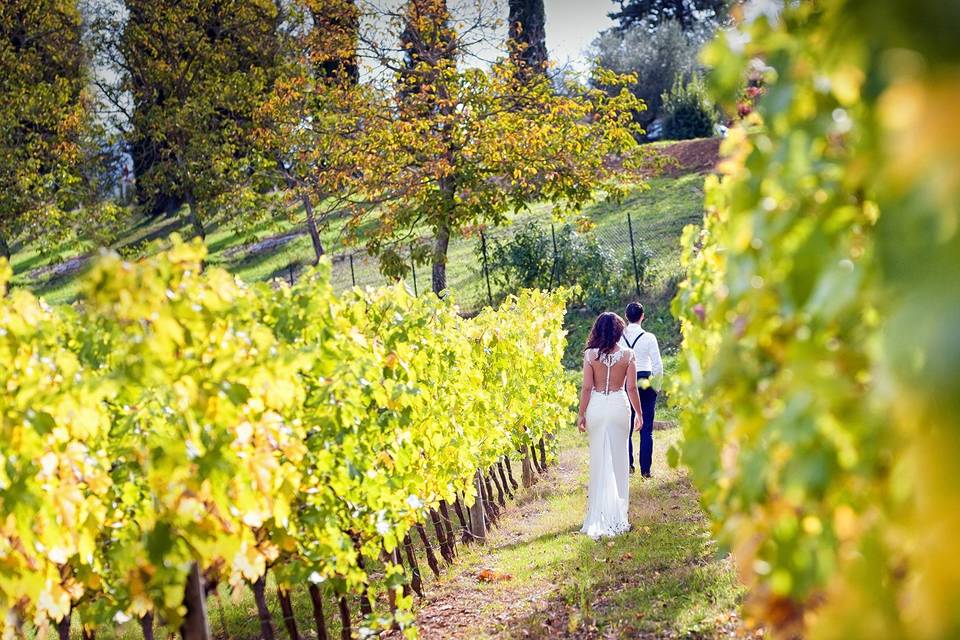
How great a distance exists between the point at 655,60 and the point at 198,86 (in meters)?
16.4

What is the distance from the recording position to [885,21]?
1078 millimetres

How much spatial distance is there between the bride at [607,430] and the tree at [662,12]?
32.5 metres

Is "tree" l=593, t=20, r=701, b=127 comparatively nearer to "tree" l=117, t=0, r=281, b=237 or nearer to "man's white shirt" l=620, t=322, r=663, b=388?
"tree" l=117, t=0, r=281, b=237

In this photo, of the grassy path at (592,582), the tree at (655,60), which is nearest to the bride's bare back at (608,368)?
the grassy path at (592,582)

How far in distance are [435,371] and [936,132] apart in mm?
6660

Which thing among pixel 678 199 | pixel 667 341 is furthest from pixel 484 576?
pixel 678 199

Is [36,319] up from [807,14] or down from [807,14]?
down

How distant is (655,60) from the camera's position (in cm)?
3650

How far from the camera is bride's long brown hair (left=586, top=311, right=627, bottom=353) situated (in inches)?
331

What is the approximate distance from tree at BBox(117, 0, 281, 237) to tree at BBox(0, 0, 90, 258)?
1.45 m

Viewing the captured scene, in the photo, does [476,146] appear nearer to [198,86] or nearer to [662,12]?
[198,86]

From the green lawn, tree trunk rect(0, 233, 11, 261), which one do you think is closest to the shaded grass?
the green lawn

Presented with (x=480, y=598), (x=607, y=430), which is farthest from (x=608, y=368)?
(x=480, y=598)

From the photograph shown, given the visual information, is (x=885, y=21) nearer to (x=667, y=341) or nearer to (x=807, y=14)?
(x=807, y=14)
